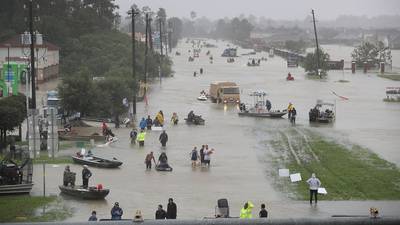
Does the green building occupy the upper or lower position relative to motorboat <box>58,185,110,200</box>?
upper

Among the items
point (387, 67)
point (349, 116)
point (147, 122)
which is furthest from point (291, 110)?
point (387, 67)

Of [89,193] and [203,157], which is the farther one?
[203,157]

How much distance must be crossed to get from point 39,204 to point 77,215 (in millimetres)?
1164

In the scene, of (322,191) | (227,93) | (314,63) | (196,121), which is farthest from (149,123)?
(314,63)

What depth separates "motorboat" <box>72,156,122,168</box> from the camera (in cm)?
2016

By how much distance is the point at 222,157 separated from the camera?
2280 centimetres

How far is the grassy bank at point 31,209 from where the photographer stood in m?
14.5

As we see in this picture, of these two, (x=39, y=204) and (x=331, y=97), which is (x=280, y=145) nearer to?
(x=39, y=204)

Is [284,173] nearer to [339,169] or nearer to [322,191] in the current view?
[339,169]

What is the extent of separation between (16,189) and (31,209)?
132cm

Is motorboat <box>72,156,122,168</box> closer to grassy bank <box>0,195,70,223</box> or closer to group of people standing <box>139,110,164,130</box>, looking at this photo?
grassy bank <box>0,195,70,223</box>

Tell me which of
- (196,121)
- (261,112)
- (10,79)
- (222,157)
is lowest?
(222,157)

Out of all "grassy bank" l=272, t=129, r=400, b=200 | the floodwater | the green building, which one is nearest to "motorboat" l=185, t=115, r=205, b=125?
the floodwater

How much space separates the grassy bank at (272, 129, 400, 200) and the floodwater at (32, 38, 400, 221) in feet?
1.80
